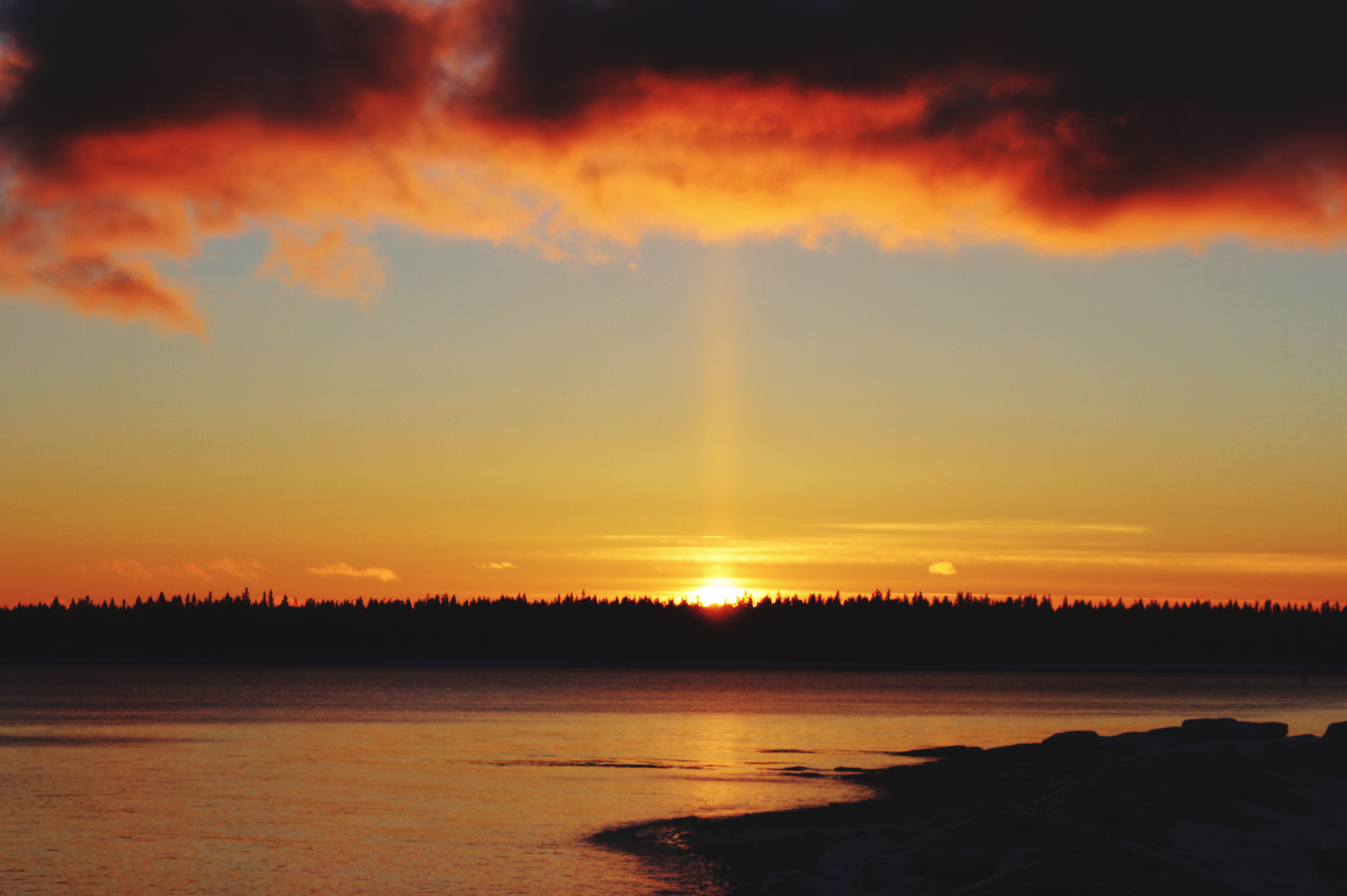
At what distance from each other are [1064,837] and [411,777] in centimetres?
3152

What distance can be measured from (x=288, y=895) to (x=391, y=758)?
32.6 m

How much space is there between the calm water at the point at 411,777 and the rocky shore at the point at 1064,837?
2505mm

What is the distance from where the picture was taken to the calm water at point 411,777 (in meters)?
28.9

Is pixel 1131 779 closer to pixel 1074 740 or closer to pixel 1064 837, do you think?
pixel 1064 837

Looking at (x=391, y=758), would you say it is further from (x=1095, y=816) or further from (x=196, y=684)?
(x=196, y=684)

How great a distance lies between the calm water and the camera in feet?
94.9

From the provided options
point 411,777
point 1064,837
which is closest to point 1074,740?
point 411,777

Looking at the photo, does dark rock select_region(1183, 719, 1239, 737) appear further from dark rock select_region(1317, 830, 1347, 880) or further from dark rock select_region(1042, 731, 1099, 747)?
dark rock select_region(1317, 830, 1347, 880)

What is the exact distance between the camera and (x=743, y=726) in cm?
8669

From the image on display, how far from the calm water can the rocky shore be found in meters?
2.50

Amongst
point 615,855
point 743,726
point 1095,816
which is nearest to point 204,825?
point 615,855

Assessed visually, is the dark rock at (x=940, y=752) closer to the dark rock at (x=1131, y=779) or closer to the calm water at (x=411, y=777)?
the calm water at (x=411, y=777)

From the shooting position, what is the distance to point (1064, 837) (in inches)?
914

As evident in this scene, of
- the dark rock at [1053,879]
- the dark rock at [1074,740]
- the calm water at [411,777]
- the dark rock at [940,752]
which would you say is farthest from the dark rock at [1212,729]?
the dark rock at [1053,879]
